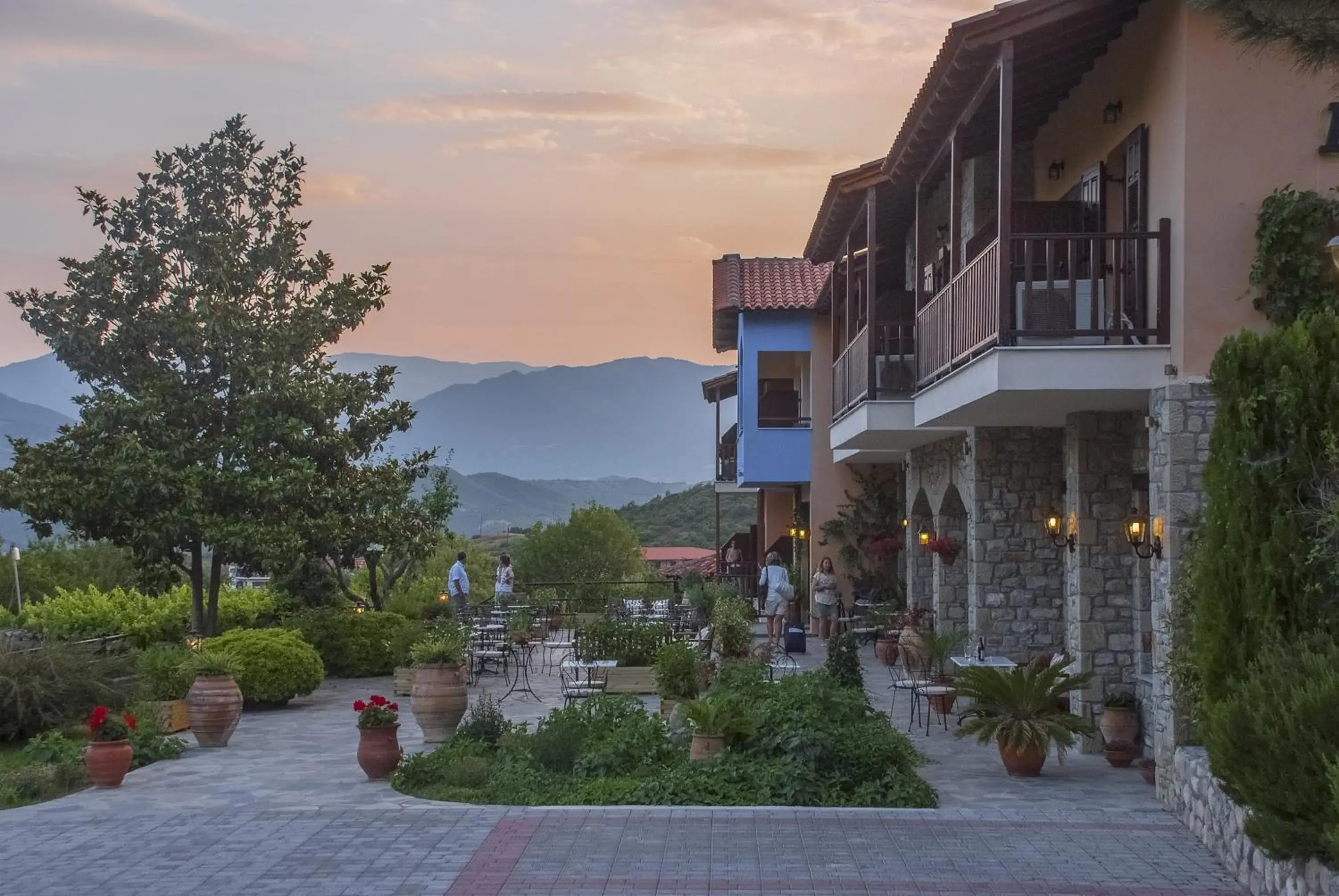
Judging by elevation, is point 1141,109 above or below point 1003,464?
above

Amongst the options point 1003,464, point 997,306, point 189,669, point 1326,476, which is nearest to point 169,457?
point 189,669

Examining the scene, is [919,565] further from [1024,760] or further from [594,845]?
[594,845]

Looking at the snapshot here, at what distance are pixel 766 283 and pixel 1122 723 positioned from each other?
58.0 feet

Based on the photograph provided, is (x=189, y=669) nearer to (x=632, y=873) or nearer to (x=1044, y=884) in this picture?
(x=632, y=873)

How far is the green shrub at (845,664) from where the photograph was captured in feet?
47.9

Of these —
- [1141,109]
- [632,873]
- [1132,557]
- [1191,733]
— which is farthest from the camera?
[1132,557]

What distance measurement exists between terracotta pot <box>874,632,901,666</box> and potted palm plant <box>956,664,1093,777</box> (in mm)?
7978

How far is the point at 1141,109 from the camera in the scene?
39.9ft

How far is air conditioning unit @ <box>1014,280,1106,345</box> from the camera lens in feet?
38.9

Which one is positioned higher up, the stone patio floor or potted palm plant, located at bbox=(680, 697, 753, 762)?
potted palm plant, located at bbox=(680, 697, 753, 762)

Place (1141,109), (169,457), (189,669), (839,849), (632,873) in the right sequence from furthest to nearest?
(169,457)
(189,669)
(1141,109)
(839,849)
(632,873)

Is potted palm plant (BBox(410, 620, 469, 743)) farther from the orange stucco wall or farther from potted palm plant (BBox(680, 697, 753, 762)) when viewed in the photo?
the orange stucco wall

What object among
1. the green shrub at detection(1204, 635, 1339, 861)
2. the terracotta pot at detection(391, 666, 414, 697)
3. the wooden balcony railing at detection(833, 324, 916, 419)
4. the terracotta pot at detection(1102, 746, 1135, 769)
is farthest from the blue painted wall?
the green shrub at detection(1204, 635, 1339, 861)

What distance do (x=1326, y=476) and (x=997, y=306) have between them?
3.46 metres
